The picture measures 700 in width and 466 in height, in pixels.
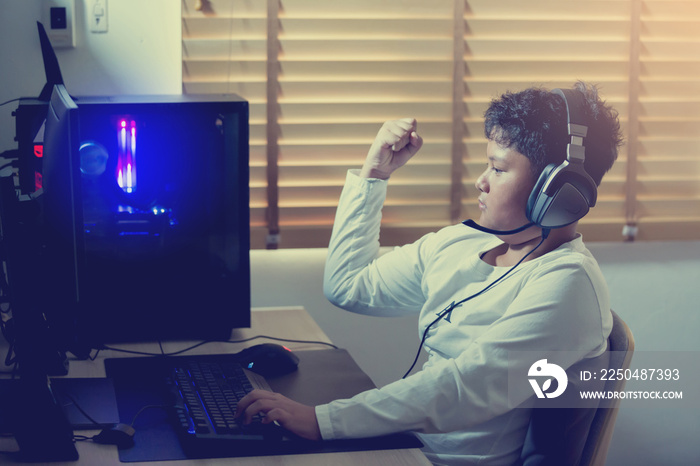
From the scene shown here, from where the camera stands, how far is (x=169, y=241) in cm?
151

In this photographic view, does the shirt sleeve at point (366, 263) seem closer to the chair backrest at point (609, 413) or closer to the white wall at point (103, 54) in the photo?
the chair backrest at point (609, 413)

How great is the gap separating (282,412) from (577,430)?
0.44m

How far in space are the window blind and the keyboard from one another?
0.71 metres

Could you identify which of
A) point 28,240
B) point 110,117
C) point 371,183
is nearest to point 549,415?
point 371,183

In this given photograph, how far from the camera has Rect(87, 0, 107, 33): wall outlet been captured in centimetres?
175

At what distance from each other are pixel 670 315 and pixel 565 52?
2.73 ft

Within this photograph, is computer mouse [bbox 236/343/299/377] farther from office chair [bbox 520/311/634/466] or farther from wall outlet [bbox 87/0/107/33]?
wall outlet [bbox 87/0/107/33]

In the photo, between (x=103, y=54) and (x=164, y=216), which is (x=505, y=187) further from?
(x=103, y=54)

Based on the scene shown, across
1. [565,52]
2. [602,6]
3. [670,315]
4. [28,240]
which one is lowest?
[670,315]

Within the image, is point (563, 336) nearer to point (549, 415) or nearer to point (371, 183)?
point (549, 415)

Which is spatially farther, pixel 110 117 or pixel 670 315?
pixel 670 315

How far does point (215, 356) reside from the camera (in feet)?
4.51

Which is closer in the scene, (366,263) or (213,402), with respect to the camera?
(213,402)

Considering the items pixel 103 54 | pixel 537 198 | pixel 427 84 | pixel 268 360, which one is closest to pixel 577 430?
pixel 537 198
